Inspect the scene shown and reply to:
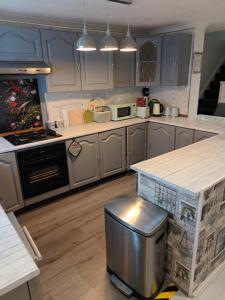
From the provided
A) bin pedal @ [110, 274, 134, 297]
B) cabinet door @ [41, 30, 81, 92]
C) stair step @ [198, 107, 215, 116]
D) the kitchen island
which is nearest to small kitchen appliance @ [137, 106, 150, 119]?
cabinet door @ [41, 30, 81, 92]

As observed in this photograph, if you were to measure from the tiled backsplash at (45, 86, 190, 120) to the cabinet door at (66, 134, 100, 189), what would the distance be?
64cm

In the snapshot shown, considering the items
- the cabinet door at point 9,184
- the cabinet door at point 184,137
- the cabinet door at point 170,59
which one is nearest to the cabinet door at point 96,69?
the cabinet door at point 170,59

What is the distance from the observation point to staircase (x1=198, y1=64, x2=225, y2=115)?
15.0 ft

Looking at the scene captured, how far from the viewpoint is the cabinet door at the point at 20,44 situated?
2.37m

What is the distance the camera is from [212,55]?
185 inches

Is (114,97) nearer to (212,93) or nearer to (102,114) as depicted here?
(102,114)

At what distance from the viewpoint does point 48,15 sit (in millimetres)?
2535

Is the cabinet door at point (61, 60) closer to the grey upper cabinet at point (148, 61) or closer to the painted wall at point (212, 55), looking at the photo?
the grey upper cabinet at point (148, 61)

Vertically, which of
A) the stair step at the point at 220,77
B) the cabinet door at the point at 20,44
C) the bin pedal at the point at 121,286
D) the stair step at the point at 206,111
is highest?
the cabinet door at the point at 20,44

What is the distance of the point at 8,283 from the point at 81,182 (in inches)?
89.3

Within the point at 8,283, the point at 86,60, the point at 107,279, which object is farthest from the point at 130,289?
the point at 86,60

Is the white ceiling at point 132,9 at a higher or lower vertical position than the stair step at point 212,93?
higher

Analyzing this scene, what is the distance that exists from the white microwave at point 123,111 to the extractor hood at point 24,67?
124 centimetres

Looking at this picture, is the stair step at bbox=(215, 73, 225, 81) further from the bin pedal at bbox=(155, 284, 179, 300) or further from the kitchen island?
the bin pedal at bbox=(155, 284, 179, 300)
